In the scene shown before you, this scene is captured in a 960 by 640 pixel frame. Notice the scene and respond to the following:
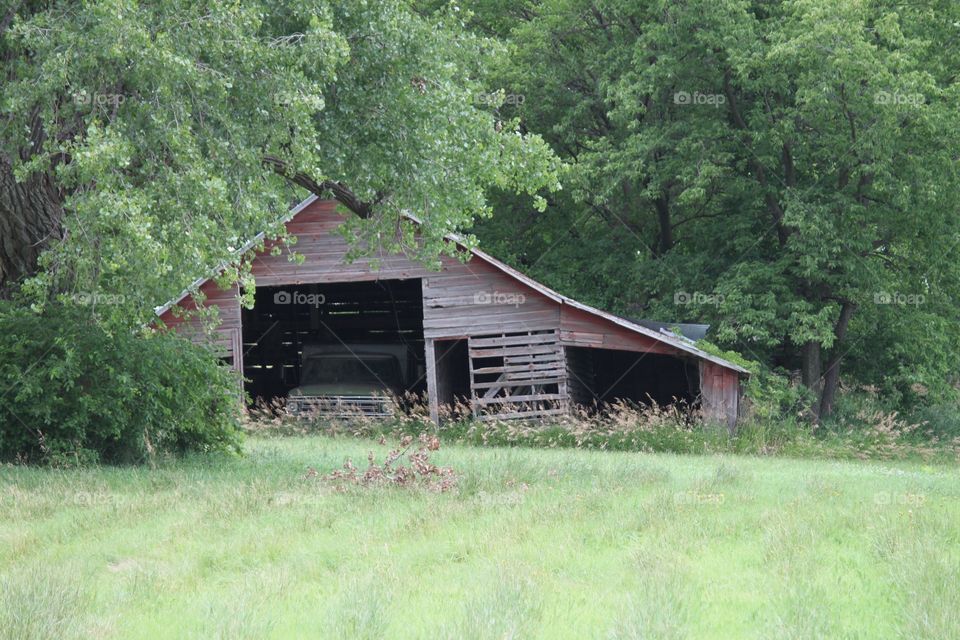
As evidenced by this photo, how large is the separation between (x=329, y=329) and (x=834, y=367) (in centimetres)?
1401

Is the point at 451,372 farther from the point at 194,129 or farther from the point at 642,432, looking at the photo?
the point at 194,129

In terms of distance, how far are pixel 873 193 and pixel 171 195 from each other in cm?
1868

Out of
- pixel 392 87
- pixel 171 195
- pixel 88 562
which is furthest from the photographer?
pixel 392 87

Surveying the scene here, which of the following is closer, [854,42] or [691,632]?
[691,632]

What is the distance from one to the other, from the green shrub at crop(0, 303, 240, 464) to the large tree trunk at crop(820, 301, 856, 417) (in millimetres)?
17732

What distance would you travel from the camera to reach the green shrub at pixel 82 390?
1299 centimetres

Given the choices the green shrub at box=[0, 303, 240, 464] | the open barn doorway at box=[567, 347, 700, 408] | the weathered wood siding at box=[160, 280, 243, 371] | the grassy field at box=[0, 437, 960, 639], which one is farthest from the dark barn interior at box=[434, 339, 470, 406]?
the grassy field at box=[0, 437, 960, 639]

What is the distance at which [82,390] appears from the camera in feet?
43.7

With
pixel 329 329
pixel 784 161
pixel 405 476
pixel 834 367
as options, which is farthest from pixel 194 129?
pixel 834 367

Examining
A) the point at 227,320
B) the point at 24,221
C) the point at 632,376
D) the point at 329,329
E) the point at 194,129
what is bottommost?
the point at 632,376

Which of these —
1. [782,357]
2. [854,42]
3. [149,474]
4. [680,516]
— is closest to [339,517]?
[680,516]

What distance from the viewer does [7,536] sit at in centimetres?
880

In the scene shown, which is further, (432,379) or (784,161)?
(784,161)

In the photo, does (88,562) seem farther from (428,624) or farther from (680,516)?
(680,516)
